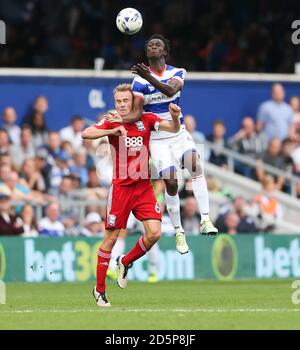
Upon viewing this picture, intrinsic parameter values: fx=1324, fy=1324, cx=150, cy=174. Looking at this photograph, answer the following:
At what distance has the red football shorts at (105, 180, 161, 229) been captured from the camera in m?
16.6

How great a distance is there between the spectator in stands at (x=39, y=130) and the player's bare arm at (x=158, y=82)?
981 centimetres

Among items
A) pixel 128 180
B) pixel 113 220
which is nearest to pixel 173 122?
pixel 128 180

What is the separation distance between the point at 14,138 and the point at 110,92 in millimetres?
2967

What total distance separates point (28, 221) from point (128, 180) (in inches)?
343

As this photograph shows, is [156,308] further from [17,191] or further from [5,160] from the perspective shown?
[5,160]

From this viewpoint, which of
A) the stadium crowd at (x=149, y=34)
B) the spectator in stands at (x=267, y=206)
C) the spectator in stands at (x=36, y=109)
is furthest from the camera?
the stadium crowd at (x=149, y=34)

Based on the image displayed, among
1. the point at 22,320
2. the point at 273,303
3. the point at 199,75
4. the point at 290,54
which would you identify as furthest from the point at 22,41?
the point at 22,320

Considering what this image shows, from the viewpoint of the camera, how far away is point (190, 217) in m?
Answer: 26.4

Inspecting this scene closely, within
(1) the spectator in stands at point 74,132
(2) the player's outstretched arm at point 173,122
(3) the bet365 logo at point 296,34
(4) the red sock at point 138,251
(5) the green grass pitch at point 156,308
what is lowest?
(5) the green grass pitch at point 156,308

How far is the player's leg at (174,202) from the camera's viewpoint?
18031 millimetres

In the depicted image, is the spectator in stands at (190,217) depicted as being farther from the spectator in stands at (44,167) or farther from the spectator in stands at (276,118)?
the spectator in stands at (276,118)

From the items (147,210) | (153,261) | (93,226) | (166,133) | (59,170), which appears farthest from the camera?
(59,170)

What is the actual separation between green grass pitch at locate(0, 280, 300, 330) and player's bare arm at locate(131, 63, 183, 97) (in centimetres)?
278

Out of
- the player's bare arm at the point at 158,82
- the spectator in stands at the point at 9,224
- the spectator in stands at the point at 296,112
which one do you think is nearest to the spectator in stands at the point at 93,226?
the spectator in stands at the point at 9,224
